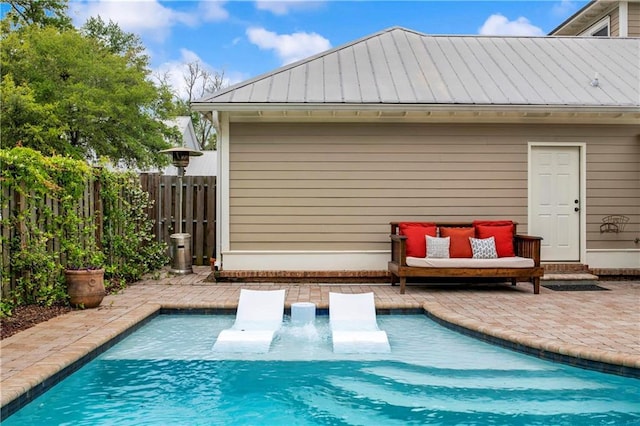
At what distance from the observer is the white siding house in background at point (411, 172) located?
7734 millimetres

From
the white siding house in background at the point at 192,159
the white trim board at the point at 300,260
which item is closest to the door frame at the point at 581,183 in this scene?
the white trim board at the point at 300,260

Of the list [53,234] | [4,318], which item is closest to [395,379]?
[4,318]

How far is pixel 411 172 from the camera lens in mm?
7844

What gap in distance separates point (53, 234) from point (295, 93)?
381cm

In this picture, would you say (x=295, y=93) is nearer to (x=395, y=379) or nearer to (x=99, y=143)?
(x=395, y=379)

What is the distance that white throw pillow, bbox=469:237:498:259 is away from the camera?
7.14 metres

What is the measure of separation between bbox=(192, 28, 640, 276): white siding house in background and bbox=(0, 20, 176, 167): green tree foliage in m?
10.3

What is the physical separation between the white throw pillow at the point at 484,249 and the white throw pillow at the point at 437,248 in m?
0.38

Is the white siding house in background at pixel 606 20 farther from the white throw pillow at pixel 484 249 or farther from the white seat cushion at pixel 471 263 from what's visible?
the white seat cushion at pixel 471 263

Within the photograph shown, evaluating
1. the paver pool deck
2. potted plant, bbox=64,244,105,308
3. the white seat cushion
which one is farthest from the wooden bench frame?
potted plant, bbox=64,244,105,308

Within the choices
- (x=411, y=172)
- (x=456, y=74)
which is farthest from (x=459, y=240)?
(x=456, y=74)

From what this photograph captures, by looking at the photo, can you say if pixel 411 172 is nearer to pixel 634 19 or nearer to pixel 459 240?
pixel 459 240

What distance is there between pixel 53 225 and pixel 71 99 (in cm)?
1259

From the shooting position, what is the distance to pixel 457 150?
25.7 ft
